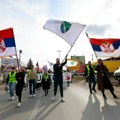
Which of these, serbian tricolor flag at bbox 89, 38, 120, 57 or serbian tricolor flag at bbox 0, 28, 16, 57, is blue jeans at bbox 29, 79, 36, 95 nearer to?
serbian tricolor flag at bbox 0, 28, 16, 57

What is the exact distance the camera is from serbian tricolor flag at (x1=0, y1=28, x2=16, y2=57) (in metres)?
15.2

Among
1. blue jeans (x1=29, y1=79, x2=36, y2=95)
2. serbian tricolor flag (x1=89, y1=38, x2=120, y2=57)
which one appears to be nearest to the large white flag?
serbian tricolor flag (x1=89, y1=38, x2=120, y2=57)

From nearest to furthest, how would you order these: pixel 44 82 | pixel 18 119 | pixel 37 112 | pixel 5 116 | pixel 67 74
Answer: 1. pixel 18 119
2. pixel 5 116
3. pixel 37 112
4. pixel 44 82
5. pixel 67 74

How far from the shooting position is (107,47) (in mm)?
16719

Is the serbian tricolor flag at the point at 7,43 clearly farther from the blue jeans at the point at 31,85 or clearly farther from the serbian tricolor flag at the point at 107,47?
the serbian tricolor flag at the point at 107,47

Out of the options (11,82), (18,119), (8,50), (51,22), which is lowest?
(18,119)

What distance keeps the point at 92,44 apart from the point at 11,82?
455cm

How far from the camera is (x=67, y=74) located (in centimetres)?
3203

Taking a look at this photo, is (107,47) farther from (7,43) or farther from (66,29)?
(7,43)

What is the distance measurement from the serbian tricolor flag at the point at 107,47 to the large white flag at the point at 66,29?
→ 244cm

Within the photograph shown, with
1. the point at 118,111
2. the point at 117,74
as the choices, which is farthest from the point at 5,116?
the point at 117,74

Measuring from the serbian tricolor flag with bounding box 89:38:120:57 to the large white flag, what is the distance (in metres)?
2.44

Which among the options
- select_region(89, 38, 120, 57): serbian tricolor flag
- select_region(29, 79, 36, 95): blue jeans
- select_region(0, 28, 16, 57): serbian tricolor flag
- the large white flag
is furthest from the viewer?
select_region(29, 79, 36, 95): blue jeans

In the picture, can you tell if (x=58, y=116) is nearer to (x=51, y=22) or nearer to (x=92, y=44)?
(x=51, y=22)
